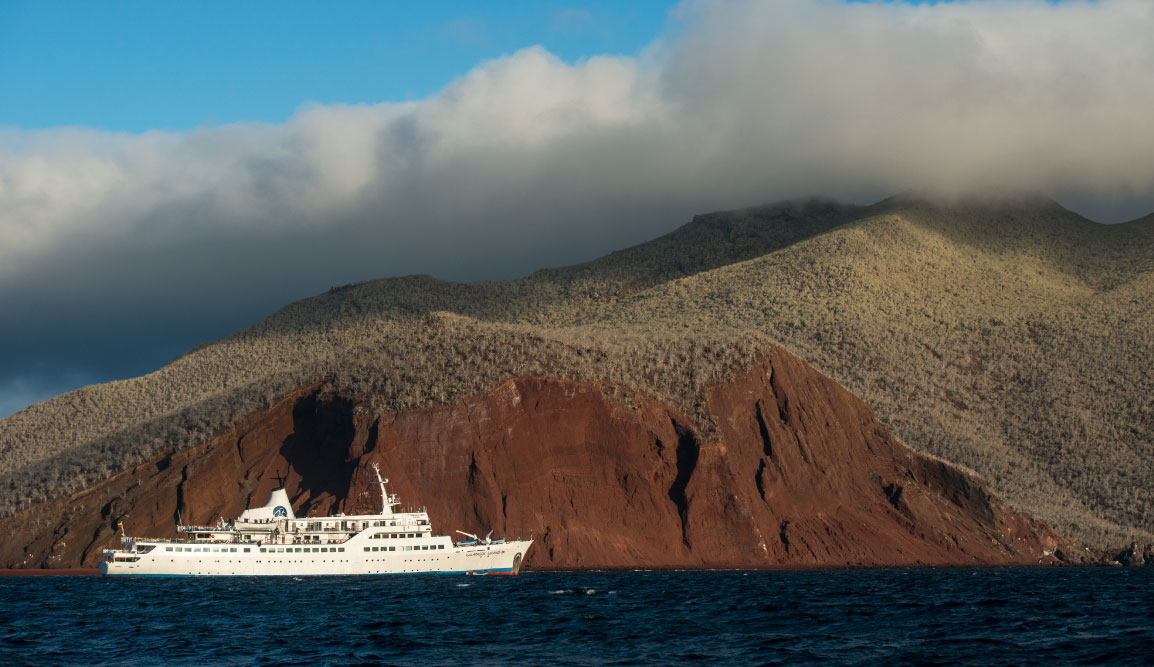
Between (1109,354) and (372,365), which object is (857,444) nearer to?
(372,365)

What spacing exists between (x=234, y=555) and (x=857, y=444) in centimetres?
4967

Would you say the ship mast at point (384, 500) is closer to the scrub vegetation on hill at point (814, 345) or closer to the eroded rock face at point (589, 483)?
the eroded rock face at point (589, 483)

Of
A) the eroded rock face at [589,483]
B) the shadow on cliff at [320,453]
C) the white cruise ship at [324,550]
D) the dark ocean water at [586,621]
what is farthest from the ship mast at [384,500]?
the dark ocean water at [586,621]

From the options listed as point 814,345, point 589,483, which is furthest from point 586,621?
point 814,345

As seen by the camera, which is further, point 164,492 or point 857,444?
point 857,444

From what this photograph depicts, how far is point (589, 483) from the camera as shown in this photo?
8831 cm

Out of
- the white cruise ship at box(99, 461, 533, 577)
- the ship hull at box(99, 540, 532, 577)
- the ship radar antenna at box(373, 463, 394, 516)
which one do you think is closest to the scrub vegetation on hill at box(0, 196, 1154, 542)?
the ship radar antenna at box(373, 463, 394, 516)

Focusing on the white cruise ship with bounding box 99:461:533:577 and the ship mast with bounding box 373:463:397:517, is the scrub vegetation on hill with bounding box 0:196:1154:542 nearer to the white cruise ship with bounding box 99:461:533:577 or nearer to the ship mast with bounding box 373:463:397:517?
the ship mast with bounding box 373:463:397:517

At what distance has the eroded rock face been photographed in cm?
8688

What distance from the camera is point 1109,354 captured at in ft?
470

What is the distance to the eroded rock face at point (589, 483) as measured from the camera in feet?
285

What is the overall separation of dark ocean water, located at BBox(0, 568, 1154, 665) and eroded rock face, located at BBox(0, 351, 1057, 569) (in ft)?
27.9

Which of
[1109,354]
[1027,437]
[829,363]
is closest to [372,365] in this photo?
[829,363]

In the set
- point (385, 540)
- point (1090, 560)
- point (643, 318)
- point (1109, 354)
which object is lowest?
point (1090, 560)
